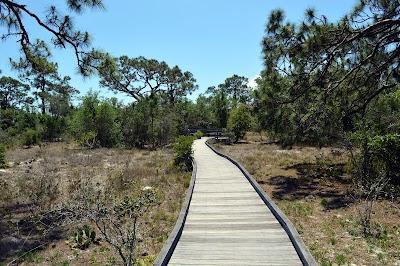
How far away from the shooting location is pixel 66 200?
11383 millimetres

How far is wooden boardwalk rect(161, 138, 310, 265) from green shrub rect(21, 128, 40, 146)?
3083 cm

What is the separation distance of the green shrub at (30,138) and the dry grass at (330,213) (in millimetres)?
27626

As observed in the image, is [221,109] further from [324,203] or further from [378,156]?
[324,203]

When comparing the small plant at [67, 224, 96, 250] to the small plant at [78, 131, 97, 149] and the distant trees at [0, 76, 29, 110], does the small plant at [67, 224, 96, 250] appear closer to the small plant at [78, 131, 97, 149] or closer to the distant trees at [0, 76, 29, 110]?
the small plant at [78, 131, 97, 149]

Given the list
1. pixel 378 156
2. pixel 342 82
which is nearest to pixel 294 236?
pixel 378 156

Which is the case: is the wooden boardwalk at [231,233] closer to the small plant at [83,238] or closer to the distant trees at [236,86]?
the small plant at [83,238]

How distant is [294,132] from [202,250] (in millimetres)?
10246

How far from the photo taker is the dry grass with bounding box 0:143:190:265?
7812 millimetres

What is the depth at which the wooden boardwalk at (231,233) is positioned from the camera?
649cm

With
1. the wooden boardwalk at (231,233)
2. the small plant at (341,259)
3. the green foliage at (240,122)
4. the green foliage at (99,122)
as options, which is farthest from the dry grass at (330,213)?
the green foliage at (240,122)

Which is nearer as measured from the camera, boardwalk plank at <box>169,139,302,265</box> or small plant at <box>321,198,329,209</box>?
boardwalk plank at <box>169,139,302,265</box>

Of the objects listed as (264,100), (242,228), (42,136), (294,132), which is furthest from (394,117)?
(42,136)

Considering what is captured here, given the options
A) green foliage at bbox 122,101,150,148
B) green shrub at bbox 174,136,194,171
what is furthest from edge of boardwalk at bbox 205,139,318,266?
green foliage at bbox 122,101,150,148

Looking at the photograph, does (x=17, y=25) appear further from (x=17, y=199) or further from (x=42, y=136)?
(x=42, y=136)
